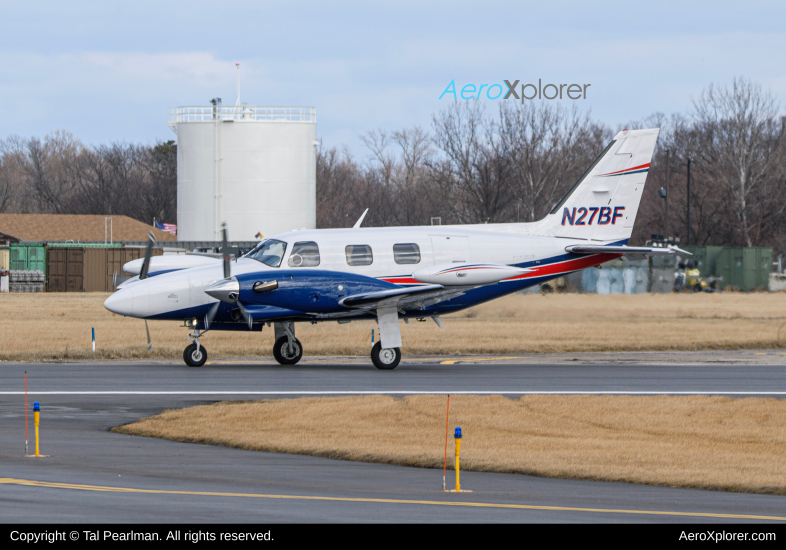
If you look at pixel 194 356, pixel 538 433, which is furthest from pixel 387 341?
pixel 538 433

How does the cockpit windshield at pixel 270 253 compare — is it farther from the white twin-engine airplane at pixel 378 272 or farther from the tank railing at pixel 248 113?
the tank railing at pixel 248 113

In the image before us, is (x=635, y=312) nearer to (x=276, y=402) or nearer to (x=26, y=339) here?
(x=276, y=402)

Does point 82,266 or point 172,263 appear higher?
point 172,263

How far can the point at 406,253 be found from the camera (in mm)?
23594

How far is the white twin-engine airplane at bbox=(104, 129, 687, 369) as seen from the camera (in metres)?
22.1

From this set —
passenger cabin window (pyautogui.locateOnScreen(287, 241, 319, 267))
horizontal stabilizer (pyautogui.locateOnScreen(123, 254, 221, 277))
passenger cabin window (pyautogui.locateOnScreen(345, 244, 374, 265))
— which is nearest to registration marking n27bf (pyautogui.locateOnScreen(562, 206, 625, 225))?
passenger cabin window (pyautogui.locateOnScreen(345, 244, 374, 265))

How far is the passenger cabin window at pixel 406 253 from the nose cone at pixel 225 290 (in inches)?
160

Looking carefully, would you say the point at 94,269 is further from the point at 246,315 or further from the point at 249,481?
→ the point at 249,481

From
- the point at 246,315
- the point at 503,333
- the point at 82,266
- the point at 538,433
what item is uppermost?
the point at 82,266

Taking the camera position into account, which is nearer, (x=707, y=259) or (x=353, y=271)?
(x=353, y=271)

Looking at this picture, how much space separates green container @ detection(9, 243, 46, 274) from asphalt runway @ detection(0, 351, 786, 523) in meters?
46.4

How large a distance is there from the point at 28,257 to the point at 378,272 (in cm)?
4768

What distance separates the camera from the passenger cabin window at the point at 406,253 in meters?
23.5
